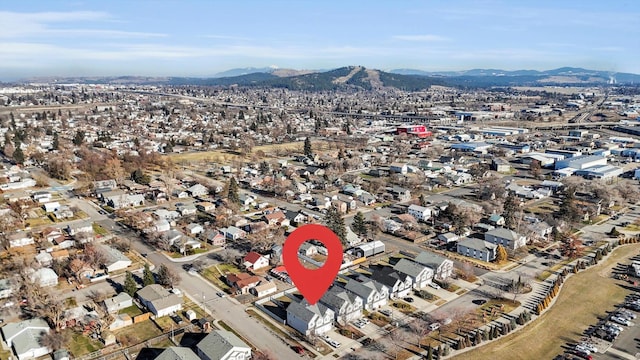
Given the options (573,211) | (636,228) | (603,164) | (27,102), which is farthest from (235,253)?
(27,102)

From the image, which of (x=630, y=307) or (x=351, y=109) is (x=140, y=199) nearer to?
(x=630, y=307)

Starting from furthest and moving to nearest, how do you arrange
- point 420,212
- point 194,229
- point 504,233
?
point 420,212
point 194,229
point 504,233

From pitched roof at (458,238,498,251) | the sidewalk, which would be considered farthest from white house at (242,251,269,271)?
pitched roof at (458,238,498,251)

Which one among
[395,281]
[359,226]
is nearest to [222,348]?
[395,281]

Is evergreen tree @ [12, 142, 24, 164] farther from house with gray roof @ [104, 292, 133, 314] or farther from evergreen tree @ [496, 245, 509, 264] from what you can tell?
evergreen tree @ [496, 245, 509, 264]

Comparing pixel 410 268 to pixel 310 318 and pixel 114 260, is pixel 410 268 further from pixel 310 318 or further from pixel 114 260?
pixel 114 260

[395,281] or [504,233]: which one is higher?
[504,233]
